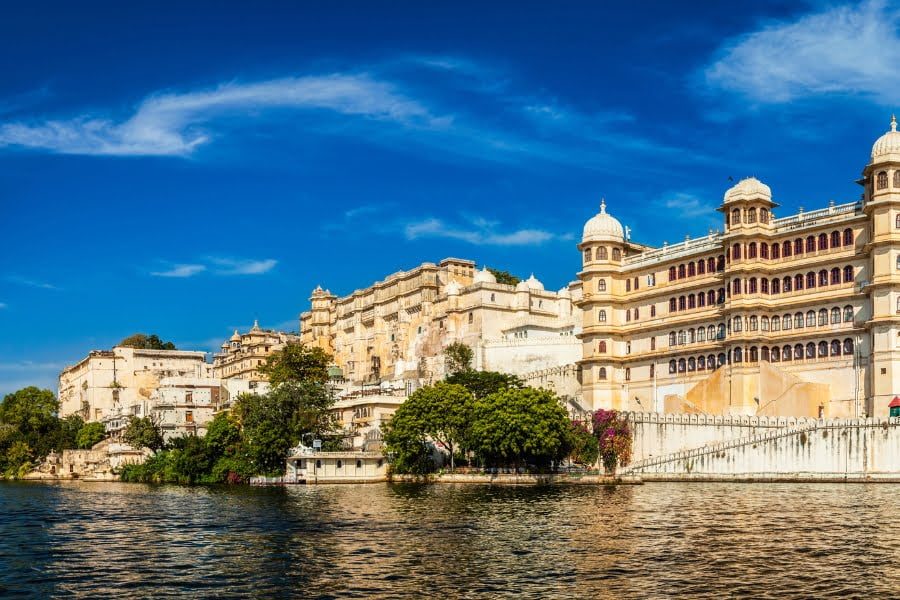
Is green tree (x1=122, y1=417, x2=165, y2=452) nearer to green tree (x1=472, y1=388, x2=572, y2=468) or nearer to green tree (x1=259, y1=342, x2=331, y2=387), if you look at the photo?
green tree (x1=259, y1=342, x2=331, y2=387)

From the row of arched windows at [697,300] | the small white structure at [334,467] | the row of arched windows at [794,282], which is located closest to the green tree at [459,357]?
the row of arched windows at [697,300]

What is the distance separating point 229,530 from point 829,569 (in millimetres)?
21781

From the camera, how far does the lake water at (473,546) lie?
27.2m

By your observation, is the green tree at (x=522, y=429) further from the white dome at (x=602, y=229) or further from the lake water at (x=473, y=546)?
the white dome at (x=602, y=229)

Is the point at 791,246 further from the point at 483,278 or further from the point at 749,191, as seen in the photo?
the point at 483,278

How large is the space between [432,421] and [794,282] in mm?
28058

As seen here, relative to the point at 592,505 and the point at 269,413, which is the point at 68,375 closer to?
the point at 269,413

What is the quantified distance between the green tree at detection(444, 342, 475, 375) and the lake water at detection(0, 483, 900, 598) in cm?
4433

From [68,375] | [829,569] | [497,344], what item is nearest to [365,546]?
[829,569]

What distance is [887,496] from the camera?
49.3m

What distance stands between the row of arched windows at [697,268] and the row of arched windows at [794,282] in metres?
3.27

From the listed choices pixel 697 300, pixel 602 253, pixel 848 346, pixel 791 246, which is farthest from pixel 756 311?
pixel 602 253

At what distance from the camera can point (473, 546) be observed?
34031mm

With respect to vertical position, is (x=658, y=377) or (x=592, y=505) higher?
(x=658, y=377)
